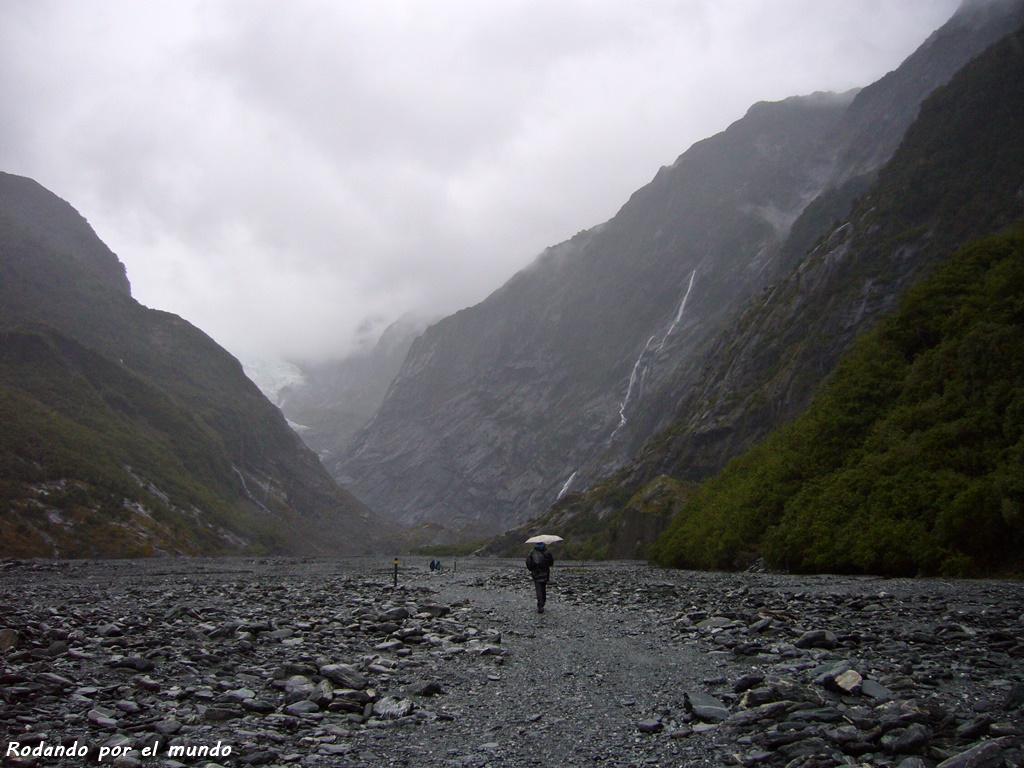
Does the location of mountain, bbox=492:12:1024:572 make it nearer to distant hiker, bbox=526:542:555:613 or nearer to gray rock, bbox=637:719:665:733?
distant hiker, bbox=526:542:555:613

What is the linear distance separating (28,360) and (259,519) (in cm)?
5429

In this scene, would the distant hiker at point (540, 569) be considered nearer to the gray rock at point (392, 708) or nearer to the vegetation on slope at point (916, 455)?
the gray rock at point (392, 708)

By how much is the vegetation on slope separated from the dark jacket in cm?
1379

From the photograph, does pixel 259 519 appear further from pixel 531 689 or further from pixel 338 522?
pixel 531 689

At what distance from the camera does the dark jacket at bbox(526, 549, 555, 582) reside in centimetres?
2045

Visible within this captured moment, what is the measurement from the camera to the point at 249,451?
174750mm

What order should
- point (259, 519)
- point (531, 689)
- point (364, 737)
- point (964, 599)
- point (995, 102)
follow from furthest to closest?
point (259, 519)
point (995, 102)
point (964, 599)
point (531, 689)
point (364, 737)

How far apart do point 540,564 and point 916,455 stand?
54.5ft

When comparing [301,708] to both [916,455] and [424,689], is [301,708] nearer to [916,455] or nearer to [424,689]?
[424,689]

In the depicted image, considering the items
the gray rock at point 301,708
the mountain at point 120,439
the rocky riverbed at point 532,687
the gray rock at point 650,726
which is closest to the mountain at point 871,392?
the rocky riverbed at point 532,687

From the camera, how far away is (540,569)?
20.7 m

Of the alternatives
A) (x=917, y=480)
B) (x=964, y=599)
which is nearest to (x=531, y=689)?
(x=964, y=599)

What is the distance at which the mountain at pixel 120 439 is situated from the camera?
258ft

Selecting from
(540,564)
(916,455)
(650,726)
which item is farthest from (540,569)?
(916,455)
